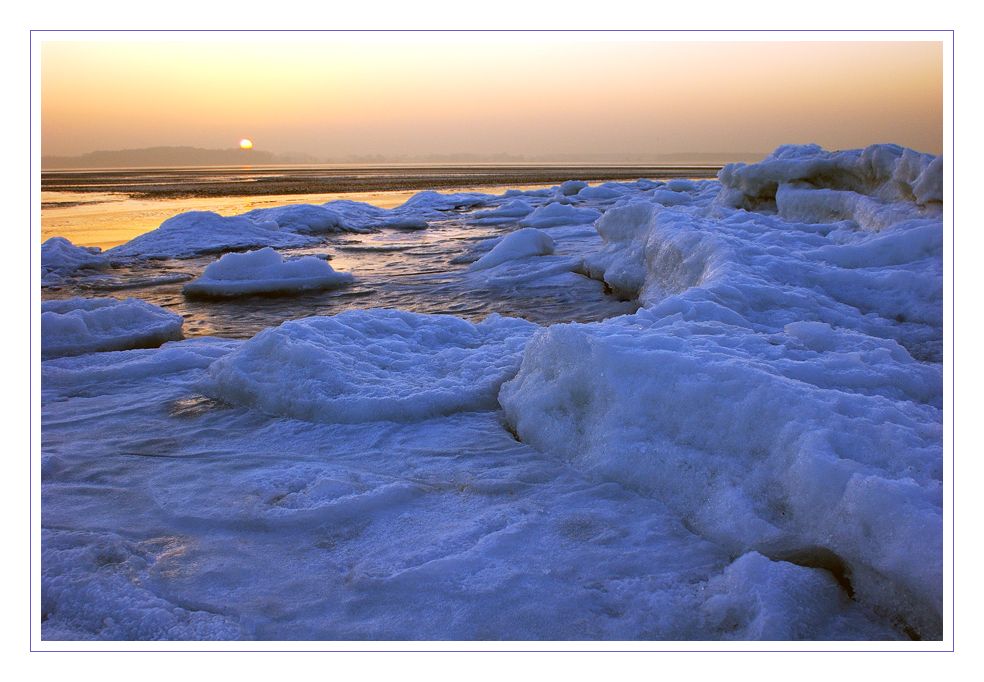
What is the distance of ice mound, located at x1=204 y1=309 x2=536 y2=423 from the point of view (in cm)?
431

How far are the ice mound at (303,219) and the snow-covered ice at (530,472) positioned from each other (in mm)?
12647

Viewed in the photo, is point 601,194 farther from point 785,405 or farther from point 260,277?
point 785,405

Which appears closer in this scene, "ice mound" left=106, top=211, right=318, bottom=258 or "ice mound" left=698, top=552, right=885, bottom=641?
"ice mound" left=698, top=552, right=885, bottom=641

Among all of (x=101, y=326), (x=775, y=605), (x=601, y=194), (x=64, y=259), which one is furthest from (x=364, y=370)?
(x=601, y=194)

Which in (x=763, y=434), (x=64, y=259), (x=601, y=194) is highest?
(x=601, y=194)

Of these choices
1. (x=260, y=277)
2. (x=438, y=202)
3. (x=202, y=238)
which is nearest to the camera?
(x=260, y=277)

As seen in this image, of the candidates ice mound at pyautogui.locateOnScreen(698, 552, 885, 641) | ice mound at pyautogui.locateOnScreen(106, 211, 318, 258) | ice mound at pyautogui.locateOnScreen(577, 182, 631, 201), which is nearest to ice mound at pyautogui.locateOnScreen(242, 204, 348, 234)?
ice mound at pyautogui.locateOnScreen(106, 211, 318, 258)

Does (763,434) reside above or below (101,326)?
below

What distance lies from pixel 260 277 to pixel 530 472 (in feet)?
26.2

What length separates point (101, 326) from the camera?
21.7 feet

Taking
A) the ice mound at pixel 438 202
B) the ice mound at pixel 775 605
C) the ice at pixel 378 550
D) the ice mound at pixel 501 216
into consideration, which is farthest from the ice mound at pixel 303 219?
the ice mound at pixel 775 605

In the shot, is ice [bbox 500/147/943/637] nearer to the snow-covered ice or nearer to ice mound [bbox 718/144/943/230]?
the snow-covered ice

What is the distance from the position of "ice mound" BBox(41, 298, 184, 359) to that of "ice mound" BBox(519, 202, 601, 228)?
11.5 metres

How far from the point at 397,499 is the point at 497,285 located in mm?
7195
